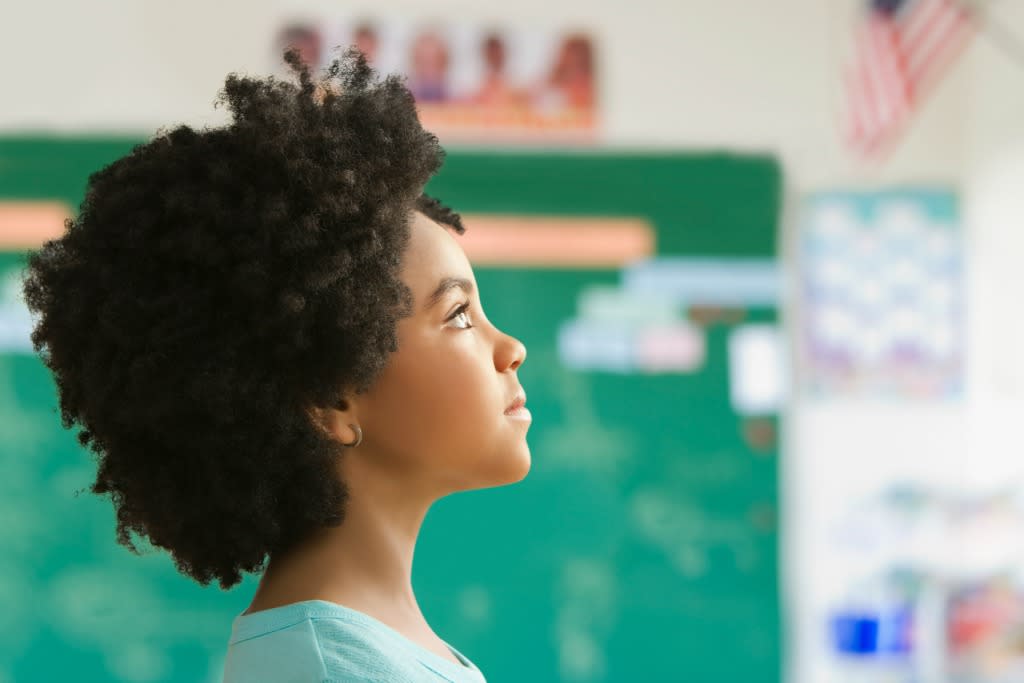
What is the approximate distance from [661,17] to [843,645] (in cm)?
209

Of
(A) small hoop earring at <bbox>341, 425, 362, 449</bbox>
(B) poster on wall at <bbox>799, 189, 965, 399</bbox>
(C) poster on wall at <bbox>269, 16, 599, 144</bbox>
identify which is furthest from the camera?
(B) poster on wall at <bbox>799, 189, 965, 399</bbox>

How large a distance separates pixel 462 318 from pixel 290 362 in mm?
148

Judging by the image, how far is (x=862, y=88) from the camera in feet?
12.1

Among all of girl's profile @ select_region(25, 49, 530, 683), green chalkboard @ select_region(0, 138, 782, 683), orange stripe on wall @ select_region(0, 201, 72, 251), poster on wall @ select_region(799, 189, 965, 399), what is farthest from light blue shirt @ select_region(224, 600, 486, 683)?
poster on wall @ select_region(799, 189, 965, 399)

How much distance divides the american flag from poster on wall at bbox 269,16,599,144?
0.85 m

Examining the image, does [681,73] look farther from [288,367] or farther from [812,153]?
[288,367]

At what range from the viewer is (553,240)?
11.1 feet

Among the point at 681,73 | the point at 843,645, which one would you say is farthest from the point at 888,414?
the point at 681,73

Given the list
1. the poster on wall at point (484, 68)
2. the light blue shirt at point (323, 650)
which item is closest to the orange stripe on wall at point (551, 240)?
the poster on wall at point (484, 68)

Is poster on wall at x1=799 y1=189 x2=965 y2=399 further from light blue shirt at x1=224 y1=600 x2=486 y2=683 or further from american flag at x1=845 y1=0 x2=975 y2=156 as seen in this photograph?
light blue shirt at x1=224 y1=600 x2=486 y2=683

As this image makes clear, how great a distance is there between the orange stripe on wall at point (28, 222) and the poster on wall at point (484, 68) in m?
0.79

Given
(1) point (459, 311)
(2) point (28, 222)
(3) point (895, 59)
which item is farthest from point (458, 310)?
(3) point (895, 59)

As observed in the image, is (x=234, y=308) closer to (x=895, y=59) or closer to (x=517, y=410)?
(x=517, y=410)

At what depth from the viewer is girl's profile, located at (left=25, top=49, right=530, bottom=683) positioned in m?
0.82
